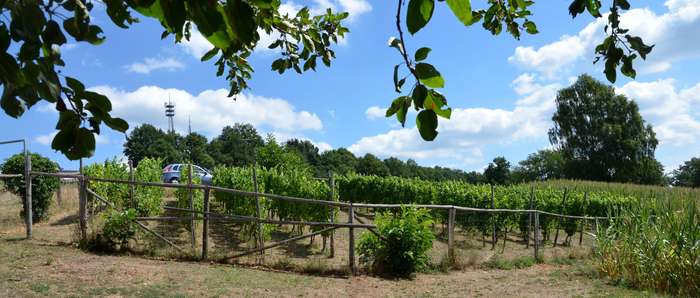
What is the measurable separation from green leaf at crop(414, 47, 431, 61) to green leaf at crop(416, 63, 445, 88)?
1cm

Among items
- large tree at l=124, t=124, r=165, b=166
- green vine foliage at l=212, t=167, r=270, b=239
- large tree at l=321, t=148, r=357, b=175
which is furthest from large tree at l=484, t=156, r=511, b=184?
green vine foliage at l=212, t=167, r=270, b=239

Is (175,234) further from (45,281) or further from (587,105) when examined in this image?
(587,105)

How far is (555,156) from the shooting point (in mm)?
68812

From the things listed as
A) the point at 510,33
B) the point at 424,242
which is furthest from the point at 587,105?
the point at 510,33

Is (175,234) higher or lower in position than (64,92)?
lower

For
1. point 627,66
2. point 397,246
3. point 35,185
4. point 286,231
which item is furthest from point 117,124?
point 35,185

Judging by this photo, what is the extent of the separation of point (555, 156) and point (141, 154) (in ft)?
162

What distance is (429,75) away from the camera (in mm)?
1067

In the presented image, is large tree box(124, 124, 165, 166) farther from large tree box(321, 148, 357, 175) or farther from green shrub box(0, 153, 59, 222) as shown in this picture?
green shrub box(0, 153, 59, 222)

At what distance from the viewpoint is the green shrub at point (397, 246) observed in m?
8.87

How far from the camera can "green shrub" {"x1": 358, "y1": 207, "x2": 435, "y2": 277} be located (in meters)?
8.87

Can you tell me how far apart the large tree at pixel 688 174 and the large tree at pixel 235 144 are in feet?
161

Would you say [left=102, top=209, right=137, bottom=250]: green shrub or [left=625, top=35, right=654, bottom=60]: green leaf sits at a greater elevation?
[left=625, top=35, right=654, bottom=60]: green leaf

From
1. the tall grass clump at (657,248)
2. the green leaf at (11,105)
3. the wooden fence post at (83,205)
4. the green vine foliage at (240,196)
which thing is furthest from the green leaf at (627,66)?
the wooden fence post at (83,205)
